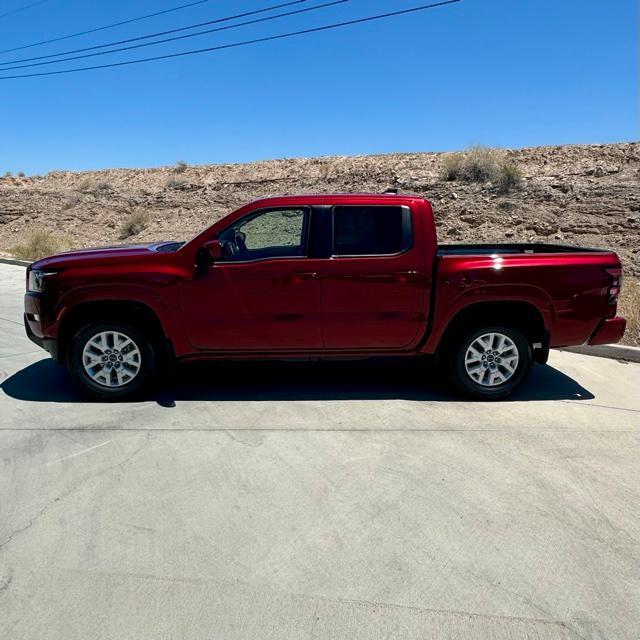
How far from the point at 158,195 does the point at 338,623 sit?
93.4ft

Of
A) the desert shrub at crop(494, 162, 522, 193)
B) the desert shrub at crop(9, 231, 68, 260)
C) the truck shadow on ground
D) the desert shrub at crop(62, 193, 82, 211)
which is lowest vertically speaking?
the truck shadow on ground

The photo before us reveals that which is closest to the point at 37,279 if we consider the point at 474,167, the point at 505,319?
the point at 505,319

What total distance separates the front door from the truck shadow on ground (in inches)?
10.8

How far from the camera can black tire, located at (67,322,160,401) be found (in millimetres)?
5418

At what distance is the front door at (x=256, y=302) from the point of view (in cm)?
532

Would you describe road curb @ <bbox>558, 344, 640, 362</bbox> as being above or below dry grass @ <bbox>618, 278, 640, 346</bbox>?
below

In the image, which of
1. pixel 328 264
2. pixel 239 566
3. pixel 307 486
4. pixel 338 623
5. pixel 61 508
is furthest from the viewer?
pixel 328 264

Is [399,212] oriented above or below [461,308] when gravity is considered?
above

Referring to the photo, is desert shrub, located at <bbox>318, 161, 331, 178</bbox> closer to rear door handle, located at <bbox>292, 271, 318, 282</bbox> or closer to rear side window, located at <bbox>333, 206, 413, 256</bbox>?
rear side window, located at <bbox>333, 206, 413, 256</bbox>

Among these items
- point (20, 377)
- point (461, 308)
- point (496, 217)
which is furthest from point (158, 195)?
point (461, 308)

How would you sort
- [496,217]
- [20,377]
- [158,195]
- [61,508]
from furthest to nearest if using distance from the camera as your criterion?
[158,195] < [496,217] < [20,377] < [61,508]

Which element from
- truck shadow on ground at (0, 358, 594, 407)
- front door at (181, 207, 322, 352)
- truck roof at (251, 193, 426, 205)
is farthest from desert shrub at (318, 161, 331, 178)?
front door at (181, 207, 322, 352)

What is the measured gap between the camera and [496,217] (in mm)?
17234

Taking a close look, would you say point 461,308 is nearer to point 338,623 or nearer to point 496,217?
point 338,623
